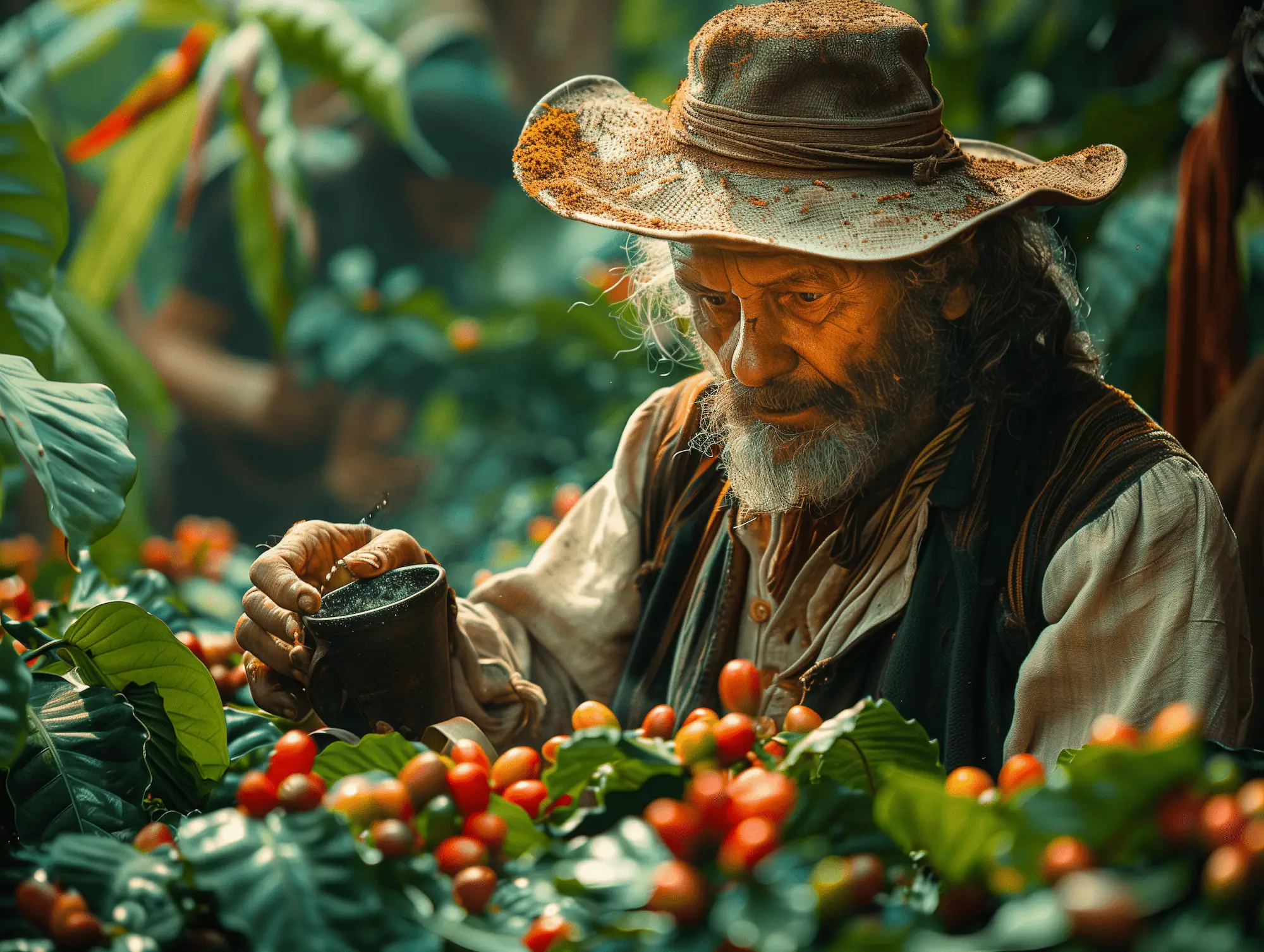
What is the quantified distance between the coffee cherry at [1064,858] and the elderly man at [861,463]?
0.51 m

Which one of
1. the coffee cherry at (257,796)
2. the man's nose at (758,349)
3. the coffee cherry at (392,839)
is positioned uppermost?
the man's nose at (758,349)

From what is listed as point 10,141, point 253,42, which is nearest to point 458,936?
point 10,141

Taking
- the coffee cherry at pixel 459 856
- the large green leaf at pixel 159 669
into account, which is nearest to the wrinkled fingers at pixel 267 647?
the large green leaf at pixel 159 669

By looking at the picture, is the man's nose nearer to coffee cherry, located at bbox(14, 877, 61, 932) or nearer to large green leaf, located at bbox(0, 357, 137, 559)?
large green leaf, located at bbox(0, 357, 137, 559)

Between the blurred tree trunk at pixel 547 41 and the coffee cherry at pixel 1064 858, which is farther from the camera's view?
the blurred tree trunk at pixel 547 41

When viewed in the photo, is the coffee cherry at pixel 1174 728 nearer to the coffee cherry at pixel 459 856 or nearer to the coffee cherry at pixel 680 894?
the coffee cherry at pixel 680 894

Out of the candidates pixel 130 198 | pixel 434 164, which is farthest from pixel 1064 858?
pixel 130 198

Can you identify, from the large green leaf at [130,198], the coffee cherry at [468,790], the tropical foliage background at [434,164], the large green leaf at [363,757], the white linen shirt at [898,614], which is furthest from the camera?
the large green leaf at [130,198]

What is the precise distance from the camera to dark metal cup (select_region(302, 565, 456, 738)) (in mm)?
1065

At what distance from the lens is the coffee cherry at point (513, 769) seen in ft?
2.80

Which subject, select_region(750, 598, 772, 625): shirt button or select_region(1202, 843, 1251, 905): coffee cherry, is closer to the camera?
select_region(1202, 843, 1251, 905): coffee cherry

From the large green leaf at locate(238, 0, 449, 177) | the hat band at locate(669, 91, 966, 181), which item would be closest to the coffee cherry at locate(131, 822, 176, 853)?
the hat band at locate(669, 91, 966, 181)

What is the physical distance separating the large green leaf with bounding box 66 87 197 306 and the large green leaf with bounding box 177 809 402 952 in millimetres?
2928

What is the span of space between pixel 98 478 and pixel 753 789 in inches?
20.6
